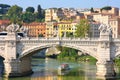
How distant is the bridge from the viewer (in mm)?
36156

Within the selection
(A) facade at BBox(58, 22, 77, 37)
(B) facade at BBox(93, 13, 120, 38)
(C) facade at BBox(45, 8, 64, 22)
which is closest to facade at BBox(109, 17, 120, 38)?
(B) facade at BBox(93, 13, 120, 38)

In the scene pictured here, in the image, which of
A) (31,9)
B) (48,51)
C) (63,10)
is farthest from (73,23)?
(31,9)

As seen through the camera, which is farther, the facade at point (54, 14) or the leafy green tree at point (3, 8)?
the leafy green tree at point (3, 8)

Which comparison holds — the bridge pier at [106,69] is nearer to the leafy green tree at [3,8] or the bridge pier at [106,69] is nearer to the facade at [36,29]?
the facade at [36,29]

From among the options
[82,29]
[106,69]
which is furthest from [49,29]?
[106,69]

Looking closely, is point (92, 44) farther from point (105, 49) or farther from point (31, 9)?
point (31, 9)

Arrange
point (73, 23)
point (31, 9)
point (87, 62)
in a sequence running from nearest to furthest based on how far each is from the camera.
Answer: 1. point (87, 62)
2. point (73, 23)
3. point (31, 9)

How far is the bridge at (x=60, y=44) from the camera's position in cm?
3616

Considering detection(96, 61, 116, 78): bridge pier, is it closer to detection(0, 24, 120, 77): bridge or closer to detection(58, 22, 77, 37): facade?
detection(0, 24, 120, 77): bridge

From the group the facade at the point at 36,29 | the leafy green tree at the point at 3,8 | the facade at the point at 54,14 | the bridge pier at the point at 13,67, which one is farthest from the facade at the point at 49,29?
the bridge pier at the point at 13,67

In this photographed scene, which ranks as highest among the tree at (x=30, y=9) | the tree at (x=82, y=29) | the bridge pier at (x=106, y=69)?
the tree at (x=30, y=9)

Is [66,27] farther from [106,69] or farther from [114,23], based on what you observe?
[106,69]

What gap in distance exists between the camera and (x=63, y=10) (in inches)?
3831

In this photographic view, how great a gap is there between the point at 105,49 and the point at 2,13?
84.3 metres
